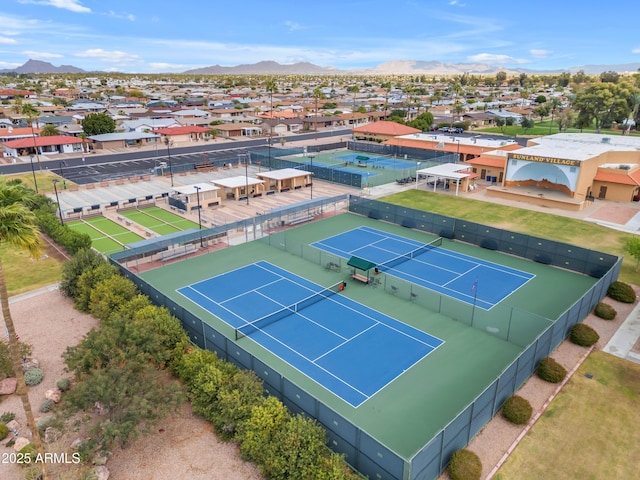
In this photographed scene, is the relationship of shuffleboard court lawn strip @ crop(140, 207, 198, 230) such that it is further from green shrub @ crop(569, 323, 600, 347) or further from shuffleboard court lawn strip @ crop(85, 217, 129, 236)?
Answer: green shrub @ crop(569, 323, 600, 347)

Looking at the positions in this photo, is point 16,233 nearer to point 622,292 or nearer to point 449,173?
point 622,292

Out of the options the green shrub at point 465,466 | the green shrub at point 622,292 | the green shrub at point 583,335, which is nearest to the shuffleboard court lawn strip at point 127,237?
the green shrub at point 465,466

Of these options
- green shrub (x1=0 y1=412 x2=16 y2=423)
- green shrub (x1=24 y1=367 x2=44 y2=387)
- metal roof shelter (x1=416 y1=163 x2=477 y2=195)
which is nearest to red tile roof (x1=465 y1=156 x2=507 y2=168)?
metal roof shelter (x1=416 y1=163 x2=477 y2=195)

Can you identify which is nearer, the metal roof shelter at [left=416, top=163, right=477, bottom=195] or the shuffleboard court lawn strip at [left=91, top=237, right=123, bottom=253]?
the shuffleboard court lawn strip at [left=91, top=237, right=123, bottom=253]

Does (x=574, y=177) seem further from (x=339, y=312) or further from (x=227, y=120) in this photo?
(x=227, y=120)

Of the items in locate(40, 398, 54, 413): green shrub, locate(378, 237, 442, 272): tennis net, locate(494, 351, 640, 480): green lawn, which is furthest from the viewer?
locate(378, 237, 442, 272): tennis net

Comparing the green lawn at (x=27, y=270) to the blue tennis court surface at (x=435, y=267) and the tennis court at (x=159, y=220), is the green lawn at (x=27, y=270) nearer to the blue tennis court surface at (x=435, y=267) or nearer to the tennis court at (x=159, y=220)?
the tennis court at (x=159, y=220)

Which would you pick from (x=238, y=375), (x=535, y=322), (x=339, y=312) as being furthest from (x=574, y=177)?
(x=238, y=375)
